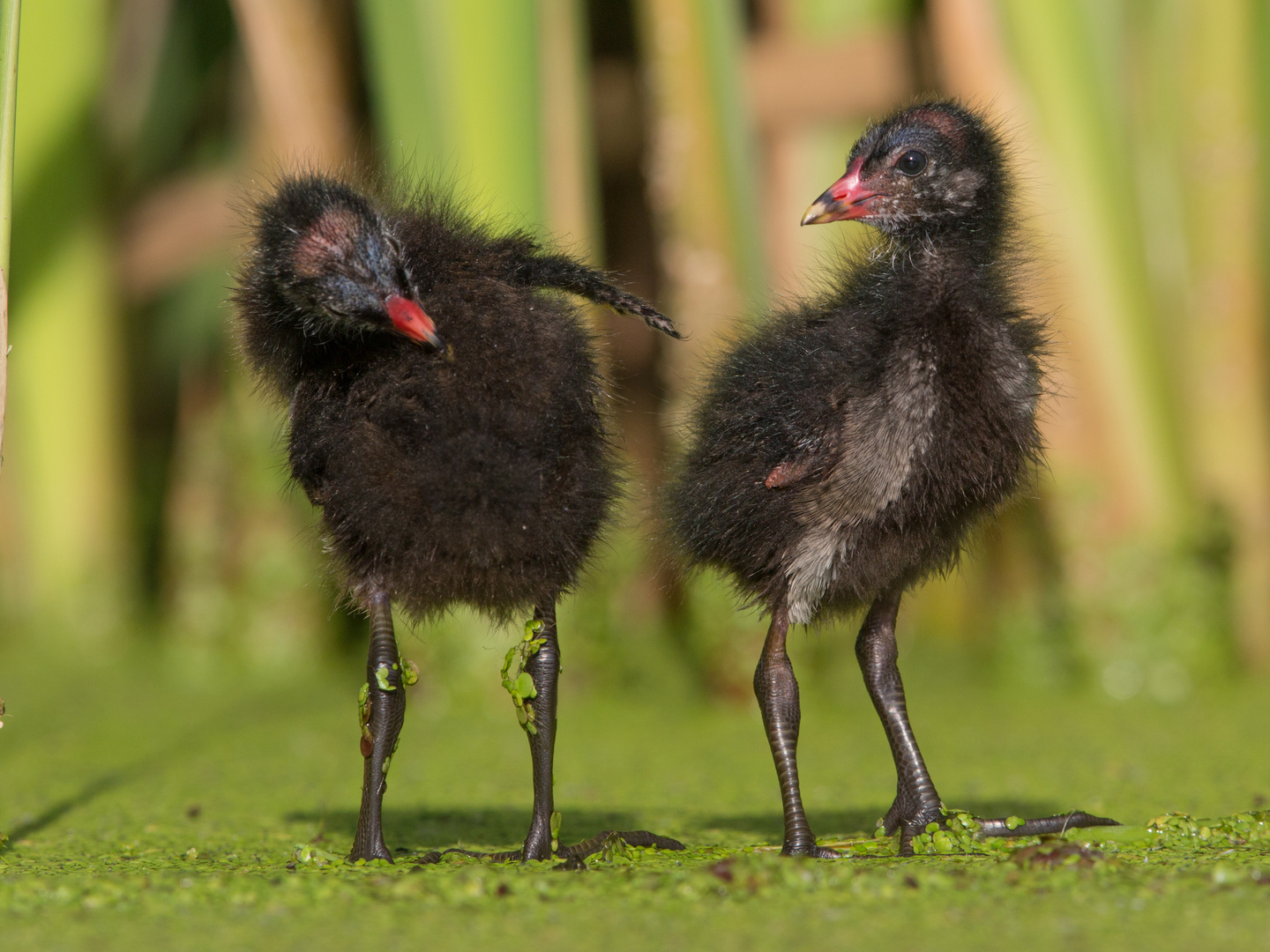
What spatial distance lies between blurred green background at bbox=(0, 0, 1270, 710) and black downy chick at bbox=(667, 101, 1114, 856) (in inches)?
36.2

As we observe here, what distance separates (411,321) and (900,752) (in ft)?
3.74

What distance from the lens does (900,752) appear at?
2389 mm

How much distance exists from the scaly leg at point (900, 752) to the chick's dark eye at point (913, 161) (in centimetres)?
75

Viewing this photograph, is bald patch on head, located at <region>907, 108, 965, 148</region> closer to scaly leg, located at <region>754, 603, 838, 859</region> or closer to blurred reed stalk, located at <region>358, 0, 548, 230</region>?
scaly leg, located at <region>754, 603, 838, 859</region>

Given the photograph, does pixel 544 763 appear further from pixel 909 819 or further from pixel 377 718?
pixel 909 819

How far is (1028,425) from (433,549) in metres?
0.98

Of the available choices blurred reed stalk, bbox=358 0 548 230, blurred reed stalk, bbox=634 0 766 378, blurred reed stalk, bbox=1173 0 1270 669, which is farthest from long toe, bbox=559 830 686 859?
blurred reed stalk, bbox=1173 0 1270 669

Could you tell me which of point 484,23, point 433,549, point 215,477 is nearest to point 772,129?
point 484,23

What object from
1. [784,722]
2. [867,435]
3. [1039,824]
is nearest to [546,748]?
[784,722]

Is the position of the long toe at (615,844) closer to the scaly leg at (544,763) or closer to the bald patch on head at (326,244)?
the scaly leg at (544,763)

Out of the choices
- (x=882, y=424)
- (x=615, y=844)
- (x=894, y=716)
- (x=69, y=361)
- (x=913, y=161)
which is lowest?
(x=615, y=844)

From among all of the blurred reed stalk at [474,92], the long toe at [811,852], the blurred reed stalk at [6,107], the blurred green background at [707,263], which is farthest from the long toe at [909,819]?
the blurred reed stalk at [474,92]

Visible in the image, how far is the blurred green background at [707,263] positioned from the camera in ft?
12.4

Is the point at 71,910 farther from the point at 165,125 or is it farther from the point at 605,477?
the point at 165,125
